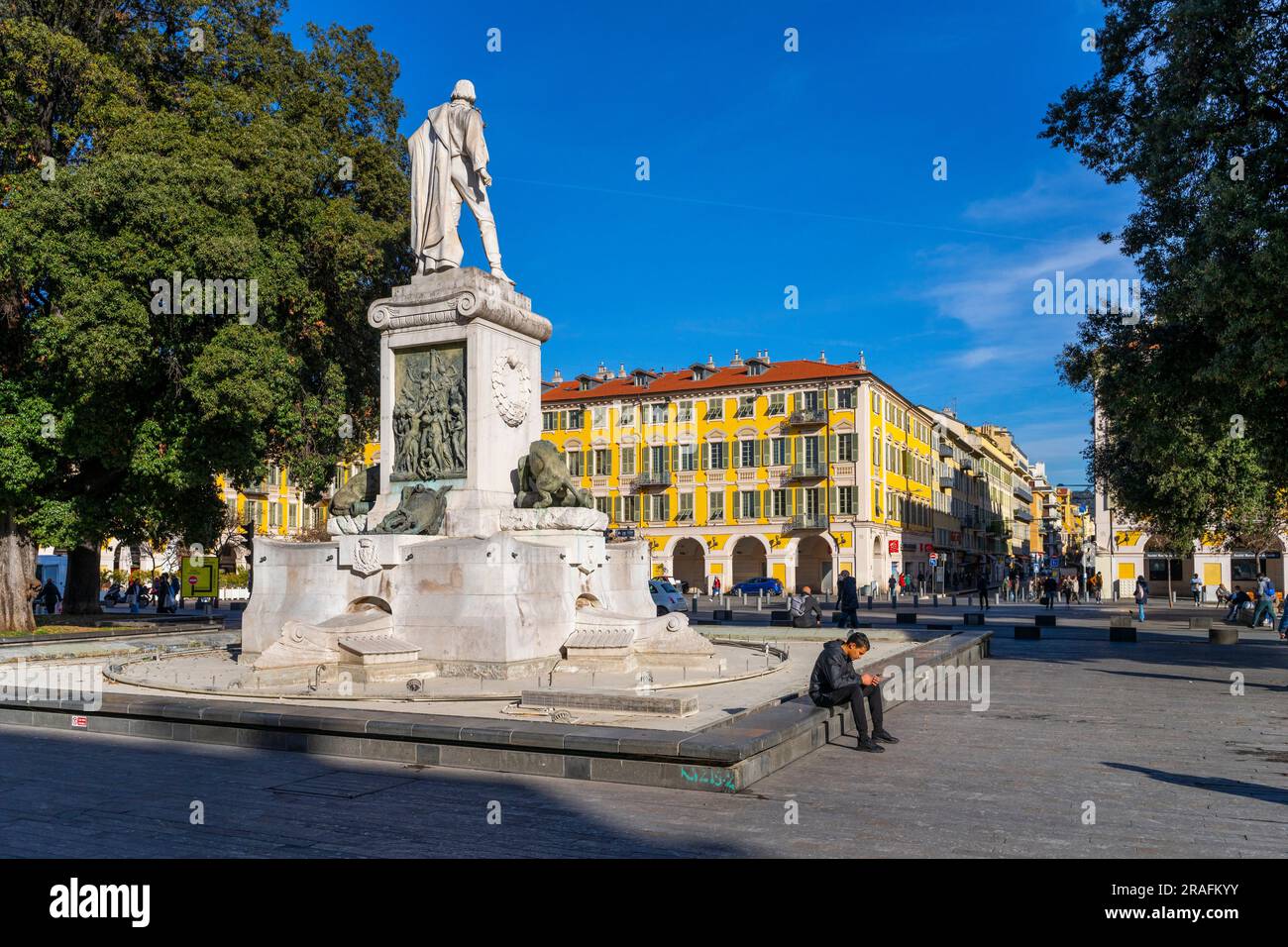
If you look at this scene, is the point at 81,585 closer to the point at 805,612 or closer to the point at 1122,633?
the point at 805,612

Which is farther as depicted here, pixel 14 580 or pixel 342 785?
pixel 14 580

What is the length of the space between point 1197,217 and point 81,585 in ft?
101

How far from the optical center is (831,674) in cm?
964

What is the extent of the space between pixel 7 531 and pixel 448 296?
14.4m

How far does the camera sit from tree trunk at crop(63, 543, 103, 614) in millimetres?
30984

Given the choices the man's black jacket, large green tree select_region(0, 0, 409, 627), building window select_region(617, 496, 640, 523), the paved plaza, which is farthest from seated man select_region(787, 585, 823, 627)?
building window select_region(617, 496, 640, 523)

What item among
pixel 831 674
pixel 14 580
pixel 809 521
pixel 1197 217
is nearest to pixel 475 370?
pixel 831 674

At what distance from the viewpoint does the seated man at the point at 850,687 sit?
9219 millimetres

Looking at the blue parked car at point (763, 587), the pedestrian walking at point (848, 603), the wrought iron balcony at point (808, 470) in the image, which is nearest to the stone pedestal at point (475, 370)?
the pedestrian walking at point (848, 603)

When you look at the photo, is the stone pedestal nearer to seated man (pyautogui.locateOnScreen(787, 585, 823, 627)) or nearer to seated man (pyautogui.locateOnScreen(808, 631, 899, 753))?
seated man (pyautogui.locateOnScreen(808, 631, 899, 753))

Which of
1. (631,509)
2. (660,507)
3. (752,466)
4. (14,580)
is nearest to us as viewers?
(14,580)

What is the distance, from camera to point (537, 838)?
20.2ft
